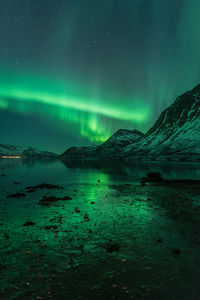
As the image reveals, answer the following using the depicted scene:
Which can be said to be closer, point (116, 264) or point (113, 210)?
point (116, 264)

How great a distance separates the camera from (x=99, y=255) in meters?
12.1

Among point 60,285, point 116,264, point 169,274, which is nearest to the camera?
point 60,285

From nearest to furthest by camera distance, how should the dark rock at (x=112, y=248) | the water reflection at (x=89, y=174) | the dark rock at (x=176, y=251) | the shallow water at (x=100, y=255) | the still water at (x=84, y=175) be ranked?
the shallow water at (x=100, y=255) → the dark rock at (x=176, y=251) → the dark rock at (x=112, y=248) → the still water at (x=84, y=175) → the water reflection at (x=89, y=174)

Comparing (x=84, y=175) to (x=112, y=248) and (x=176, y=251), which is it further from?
(x=176, y=251)

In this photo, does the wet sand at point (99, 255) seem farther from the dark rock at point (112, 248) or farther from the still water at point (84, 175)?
the still water at point (84, 175)

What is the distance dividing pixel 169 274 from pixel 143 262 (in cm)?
158

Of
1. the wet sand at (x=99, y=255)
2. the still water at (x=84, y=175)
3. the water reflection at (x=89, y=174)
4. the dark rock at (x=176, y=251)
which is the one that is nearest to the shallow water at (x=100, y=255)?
the wet sand at (x=99, y=255)

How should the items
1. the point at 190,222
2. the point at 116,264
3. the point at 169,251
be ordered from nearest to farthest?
the point at 116,264, the point at 169,251, the point at 190,222

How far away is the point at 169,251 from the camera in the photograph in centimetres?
1252

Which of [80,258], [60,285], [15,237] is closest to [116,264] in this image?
[80,258]

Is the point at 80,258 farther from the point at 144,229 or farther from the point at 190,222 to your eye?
the point at 190,222

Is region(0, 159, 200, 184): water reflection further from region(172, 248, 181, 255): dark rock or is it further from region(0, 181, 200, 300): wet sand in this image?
region(172, 248, 181, 255): dark rock

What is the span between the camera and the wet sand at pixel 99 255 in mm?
8938

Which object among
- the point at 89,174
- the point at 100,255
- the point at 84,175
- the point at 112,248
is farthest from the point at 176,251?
the point at 89,174
